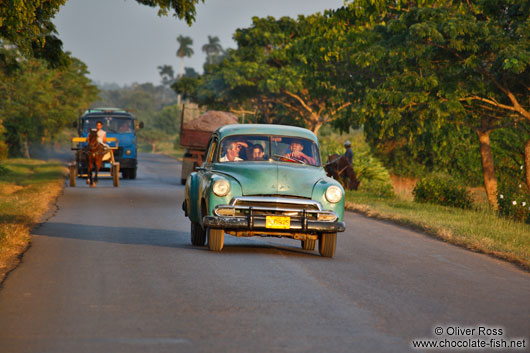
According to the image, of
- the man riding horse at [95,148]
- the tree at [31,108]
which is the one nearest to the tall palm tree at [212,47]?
the tree at [31,108]

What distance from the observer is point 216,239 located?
39.1ft

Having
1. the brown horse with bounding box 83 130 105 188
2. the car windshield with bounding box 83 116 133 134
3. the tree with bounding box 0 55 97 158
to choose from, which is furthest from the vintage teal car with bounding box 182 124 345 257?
the tree with bounding box 0 55 97 158

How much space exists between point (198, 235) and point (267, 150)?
1.70 metres

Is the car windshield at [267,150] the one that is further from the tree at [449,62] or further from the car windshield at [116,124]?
the car windshield at [116,124]

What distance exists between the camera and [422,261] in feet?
39.4

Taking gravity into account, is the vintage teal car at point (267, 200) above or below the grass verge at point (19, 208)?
above

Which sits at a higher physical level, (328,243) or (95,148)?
(95,148)

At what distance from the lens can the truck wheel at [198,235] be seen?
1256 cm

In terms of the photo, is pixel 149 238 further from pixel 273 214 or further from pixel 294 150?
pixel 273 214

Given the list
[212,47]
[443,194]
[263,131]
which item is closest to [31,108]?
[443,194]

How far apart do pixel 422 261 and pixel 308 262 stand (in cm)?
185

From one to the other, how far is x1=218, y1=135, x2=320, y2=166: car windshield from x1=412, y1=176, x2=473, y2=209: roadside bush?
1148 centimetres

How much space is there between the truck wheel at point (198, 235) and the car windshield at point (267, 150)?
3.61 ft

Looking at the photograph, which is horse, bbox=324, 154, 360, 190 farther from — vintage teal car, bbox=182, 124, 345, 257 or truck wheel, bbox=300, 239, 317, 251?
vintage teal car, bbox=182, 124, 345, 257
